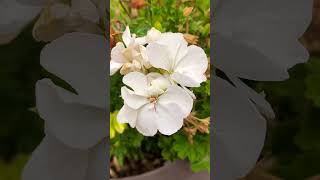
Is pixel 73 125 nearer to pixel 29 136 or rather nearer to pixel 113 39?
pixel 113 39

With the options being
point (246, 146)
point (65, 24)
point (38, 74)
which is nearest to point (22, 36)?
point (38, 74)

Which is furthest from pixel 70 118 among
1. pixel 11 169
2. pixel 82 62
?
pixel 11 169

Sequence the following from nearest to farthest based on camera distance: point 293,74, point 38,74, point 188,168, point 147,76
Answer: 1. point 147,76
2. point 188,168
3. point 38,74
4. point 293,74

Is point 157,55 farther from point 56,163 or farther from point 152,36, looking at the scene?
point 56,163

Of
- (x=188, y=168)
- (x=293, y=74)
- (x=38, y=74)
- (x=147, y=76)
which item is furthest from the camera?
(x=293, y=74)

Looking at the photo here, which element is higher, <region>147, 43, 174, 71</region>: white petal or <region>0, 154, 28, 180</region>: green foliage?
<region>147, 43, 174, 71</region>: white petal

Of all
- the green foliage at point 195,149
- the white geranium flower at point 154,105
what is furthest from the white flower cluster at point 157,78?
the green foliage at point 195,149

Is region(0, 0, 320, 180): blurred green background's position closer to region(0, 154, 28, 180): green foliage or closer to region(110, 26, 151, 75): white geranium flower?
region(0, 154, 28, 180): green foliage

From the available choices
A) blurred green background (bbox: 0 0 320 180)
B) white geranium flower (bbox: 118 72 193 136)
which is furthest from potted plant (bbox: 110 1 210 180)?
blurred green background (bbox: 0 0 320 180)
